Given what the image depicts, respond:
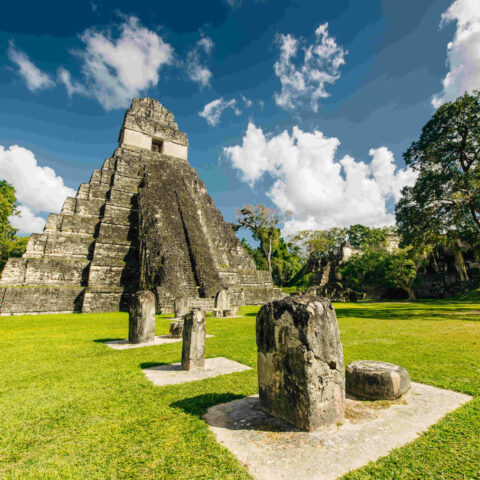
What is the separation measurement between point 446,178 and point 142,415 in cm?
1519

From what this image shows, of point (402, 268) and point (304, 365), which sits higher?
point (402, 268)

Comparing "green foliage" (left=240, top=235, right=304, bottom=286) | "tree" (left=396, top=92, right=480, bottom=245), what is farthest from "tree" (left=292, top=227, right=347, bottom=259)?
"tree" (left=396, top=92, right=480, bottom=245)

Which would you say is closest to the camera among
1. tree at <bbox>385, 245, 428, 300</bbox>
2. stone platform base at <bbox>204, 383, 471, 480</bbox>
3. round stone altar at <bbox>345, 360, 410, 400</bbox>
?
stone platform base at <bbox>204, 383, 471, 480</bbox>

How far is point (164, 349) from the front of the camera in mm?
5648

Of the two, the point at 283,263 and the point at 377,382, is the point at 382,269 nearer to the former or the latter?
the point at 283,263

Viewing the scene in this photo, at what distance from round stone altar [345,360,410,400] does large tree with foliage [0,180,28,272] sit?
27665 mm

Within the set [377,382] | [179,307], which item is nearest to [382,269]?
[179,307]

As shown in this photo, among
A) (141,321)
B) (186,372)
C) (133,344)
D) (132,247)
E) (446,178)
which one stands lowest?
(186,372)

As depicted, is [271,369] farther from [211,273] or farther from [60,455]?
[211,273]

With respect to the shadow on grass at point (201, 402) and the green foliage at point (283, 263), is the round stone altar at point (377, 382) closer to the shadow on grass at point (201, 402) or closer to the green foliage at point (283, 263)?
the shadow on grass at point (201, 402)

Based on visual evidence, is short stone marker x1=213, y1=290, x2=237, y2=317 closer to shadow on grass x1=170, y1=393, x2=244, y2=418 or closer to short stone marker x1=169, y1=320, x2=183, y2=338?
short stone marker x1=169, y1=320, x2=183, y2=338

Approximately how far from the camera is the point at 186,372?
13.7 feet

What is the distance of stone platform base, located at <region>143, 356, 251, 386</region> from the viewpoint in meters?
3.84

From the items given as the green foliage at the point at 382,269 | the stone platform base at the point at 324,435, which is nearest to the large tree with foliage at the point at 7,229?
the stone platform base at the point at 324,435
